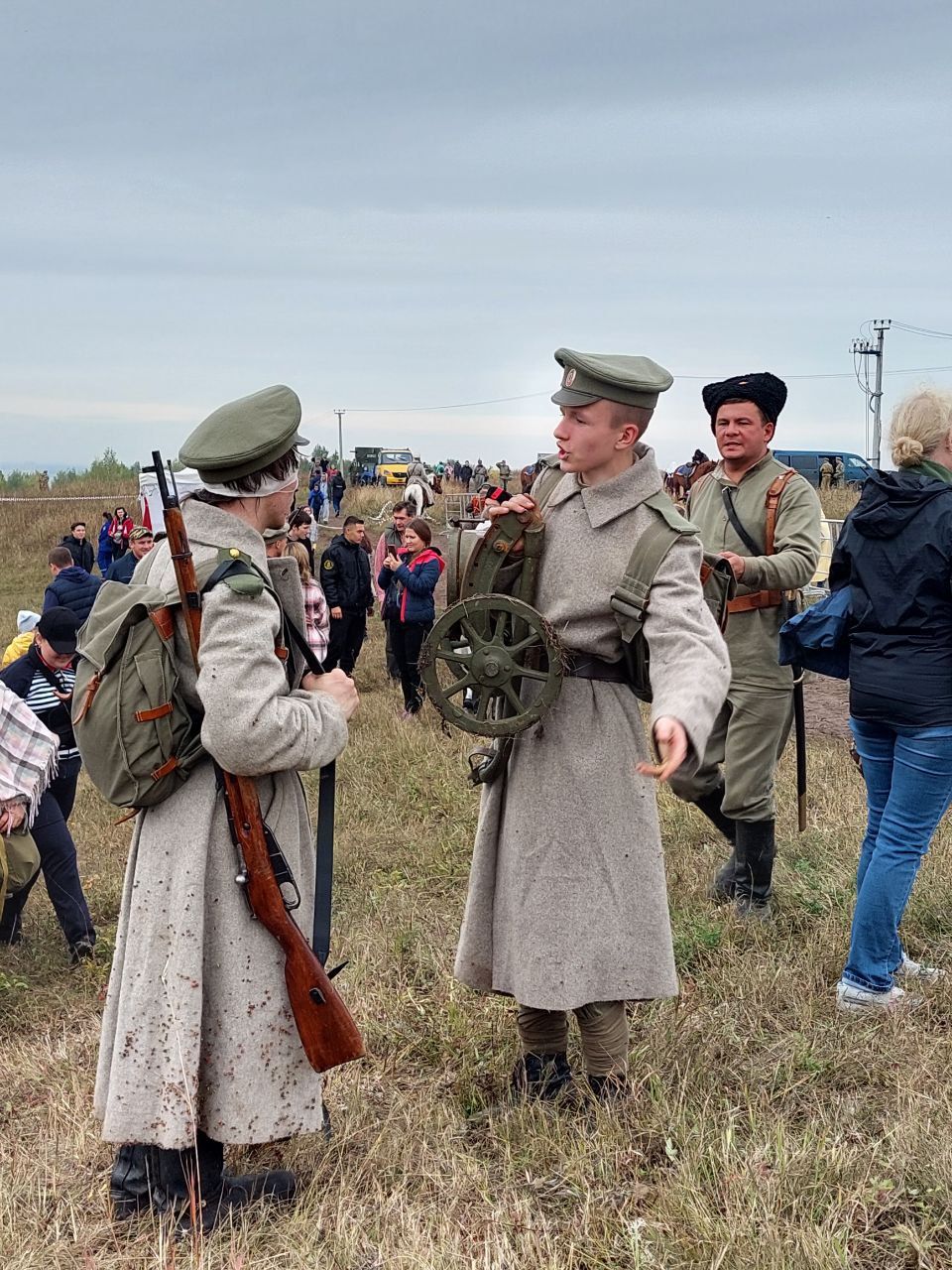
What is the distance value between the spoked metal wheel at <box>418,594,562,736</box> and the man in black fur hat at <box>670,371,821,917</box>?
81.3 inches

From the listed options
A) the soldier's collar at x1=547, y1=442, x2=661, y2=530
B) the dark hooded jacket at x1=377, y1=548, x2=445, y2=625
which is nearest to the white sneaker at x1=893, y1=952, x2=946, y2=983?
the soldier's collar at x1=547, y1=442, x2=661, y2=530

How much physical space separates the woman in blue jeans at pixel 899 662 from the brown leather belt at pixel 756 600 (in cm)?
91

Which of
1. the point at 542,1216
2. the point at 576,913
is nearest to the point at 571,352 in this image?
the point at 576,913

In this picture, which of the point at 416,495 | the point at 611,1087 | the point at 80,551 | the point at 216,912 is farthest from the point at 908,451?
the point at 80,551

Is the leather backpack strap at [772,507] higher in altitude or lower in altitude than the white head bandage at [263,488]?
lower

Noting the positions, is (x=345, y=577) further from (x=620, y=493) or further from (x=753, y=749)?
(x=620, y=493)

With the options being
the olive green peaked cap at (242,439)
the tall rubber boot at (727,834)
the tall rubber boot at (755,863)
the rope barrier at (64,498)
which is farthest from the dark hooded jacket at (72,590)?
the rope barrier at (64,498)

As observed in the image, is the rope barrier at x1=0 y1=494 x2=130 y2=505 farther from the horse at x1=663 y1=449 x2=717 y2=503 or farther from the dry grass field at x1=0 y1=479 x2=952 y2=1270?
the dry grass field at x1=0 y1=479 x2=952 y2=1270

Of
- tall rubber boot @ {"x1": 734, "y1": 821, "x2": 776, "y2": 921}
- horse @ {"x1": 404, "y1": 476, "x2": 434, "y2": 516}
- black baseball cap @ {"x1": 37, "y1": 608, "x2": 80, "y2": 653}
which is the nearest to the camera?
tall rubber boot @ {"x1": 734, "y1": 821, "x2": 776, "y2": 921}

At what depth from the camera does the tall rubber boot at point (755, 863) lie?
5.65 meters

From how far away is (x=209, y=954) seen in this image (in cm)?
305

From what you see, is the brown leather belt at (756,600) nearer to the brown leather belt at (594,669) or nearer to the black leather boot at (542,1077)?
the brown leather belt at (594,669)

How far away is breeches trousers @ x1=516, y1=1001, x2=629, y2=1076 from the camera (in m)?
3.63

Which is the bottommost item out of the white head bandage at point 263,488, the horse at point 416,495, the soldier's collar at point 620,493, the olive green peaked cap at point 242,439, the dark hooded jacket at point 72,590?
the dark hooded jacket at point 72,590
